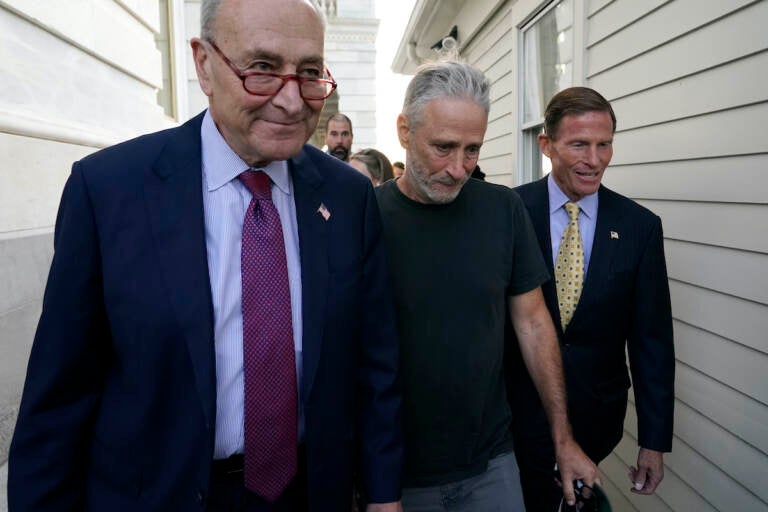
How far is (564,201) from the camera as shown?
8.54 ft

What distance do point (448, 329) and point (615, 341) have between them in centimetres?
97

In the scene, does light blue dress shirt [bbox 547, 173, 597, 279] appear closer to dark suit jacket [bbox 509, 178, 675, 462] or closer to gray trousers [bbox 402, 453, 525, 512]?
dark suit jacket [bbox 509, 178, 675, 462]

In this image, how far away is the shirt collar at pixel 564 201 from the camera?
8.46 feet

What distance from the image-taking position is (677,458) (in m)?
2.83

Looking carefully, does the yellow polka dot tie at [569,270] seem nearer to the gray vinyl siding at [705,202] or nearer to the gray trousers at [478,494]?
the gray vinyl siding at [705,202]

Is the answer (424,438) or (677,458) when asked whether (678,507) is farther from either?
(424,438)

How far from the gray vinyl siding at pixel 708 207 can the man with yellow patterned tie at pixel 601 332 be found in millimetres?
277

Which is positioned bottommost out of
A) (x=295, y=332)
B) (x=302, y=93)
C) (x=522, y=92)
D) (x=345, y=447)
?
(x=345, y=447)

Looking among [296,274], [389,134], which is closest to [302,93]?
[296,274]

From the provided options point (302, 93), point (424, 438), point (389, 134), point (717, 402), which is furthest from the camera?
point (389, 134)

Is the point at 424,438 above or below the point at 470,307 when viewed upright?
below

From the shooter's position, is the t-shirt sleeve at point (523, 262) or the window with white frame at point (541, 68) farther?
the window with white frame at point (541, 68)

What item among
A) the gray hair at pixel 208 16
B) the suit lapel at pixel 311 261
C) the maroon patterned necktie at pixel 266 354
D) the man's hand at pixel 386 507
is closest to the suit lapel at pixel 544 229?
Result: the man's hand at pixel 386 507

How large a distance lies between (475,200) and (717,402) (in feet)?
4.87
